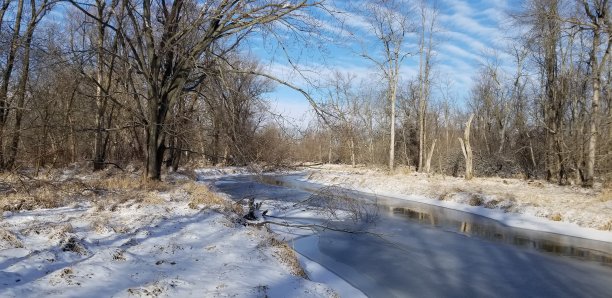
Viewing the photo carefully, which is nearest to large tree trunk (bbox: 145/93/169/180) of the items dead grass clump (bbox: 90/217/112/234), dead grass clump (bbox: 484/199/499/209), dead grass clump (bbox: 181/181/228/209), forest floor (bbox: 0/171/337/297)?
dead grass clump (bbox: 181/181/228/209)

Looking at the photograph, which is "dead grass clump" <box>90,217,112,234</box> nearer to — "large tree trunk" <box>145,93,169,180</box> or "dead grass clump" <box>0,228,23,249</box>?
"dead grass clump" <box>0,228,23,249</box>

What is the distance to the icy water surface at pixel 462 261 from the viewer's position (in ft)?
23.9

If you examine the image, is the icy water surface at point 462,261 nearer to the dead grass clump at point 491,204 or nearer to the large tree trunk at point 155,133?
the dead grass clump at point 491,204

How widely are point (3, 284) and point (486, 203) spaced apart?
15776 mm

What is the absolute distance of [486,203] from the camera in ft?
53.8

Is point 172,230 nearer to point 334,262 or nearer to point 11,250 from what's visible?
point 11,250

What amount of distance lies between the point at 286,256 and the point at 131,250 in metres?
2.53

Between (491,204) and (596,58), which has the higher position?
(596,58)

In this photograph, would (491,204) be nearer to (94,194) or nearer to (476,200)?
(476,200)

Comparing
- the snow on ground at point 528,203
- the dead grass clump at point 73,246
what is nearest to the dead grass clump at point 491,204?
the snow on ground at point 528,203

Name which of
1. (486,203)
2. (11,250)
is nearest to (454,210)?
(486,203)

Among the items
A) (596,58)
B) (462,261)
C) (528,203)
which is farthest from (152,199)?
(596,58)

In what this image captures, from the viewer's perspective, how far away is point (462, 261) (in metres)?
8.97

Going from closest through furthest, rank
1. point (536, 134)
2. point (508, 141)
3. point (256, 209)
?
point (256, 209) < point (536, 134) < point (508, 141)
